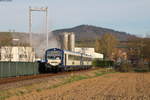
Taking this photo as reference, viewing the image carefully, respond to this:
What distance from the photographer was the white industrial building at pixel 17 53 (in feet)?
218

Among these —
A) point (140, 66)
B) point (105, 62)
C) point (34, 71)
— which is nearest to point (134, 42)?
point (105, 62)

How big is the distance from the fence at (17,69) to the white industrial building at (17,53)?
71.9ft

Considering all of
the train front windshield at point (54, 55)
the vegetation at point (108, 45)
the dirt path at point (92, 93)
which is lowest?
the dirt path at point (92, 93)

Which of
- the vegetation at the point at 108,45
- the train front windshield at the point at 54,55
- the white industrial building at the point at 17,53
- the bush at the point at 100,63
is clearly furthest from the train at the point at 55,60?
the vegetation at the point at 108,45

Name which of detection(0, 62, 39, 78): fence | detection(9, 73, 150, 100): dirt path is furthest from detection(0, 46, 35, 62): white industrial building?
detection(9, 73, 150, 100): dirt path

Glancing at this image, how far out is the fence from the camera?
116 ft

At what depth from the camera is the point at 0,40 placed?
74188mm

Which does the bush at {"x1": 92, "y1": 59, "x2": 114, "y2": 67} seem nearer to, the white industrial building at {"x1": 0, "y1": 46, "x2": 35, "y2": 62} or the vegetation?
the vegetation

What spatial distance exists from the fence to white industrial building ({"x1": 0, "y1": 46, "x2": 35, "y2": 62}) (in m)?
21.9

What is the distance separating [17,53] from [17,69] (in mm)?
34140

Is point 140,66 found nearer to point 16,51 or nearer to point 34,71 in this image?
point 16,51

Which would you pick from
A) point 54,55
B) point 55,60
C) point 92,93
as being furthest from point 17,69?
point 92,93

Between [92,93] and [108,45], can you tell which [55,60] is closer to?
[92,93]

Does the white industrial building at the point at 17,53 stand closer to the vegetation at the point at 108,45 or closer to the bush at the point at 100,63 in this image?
the bush at the point at 100,63
